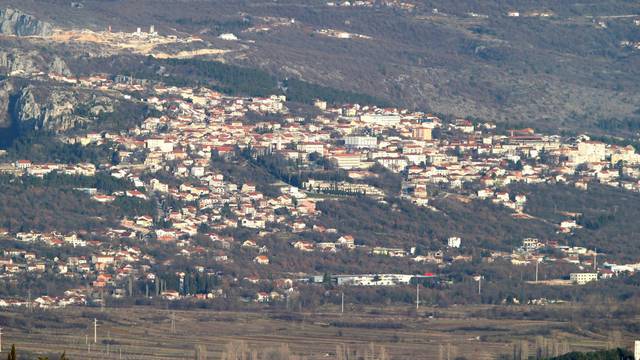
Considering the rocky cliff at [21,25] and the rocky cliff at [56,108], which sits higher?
the rocky cliff at [21,25]

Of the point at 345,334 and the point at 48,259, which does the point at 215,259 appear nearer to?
the point at 48,259

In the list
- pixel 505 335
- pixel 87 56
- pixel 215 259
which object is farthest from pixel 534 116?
pixel 505 335

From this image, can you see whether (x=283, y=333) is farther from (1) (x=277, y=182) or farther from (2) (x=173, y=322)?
(1) (x=277, y=182)

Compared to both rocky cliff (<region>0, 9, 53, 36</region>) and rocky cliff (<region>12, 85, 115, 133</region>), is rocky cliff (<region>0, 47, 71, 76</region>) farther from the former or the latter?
rocky cliff (<region>0, 9, 53, 36</region>)

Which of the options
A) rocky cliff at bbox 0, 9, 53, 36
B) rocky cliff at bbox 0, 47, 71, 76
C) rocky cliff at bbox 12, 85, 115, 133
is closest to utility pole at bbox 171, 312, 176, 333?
rocky cliff at bbox 12, 85, 115, 133

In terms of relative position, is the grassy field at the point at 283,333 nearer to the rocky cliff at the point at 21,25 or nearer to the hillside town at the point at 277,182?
the hillside town at the point at 277,182

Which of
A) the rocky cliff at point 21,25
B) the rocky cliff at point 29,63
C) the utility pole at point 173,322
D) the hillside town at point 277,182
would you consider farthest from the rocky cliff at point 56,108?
the utility pole at point 173,322
